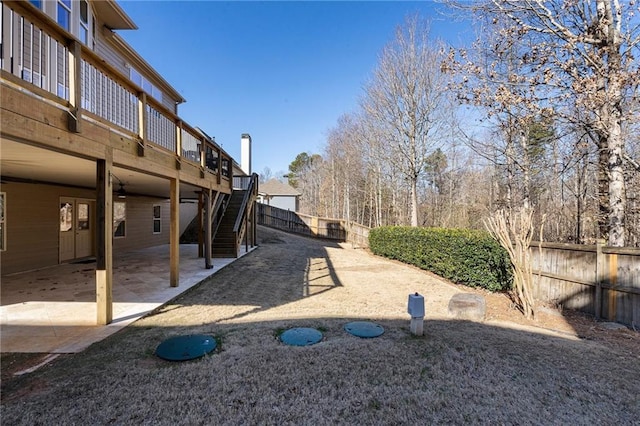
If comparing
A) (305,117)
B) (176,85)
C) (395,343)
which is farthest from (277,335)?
(305,117)

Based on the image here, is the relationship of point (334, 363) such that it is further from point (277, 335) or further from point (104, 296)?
point (104, 296)

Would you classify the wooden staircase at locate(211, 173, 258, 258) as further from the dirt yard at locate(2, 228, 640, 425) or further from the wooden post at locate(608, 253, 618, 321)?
the wooden post at locate(608, 253, 618, 321)

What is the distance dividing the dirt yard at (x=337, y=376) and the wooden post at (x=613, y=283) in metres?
0.35

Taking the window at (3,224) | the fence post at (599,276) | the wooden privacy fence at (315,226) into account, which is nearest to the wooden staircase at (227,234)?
the window at (3,224)

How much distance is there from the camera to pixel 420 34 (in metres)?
12.1

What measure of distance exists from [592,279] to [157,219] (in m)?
14.7

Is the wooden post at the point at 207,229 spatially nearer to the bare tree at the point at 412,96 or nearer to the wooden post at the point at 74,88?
the wooden post at the point at 74,88

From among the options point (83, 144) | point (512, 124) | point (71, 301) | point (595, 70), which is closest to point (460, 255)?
point (595, 70)

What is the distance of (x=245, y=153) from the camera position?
66.0ft

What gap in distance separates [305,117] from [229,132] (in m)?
6.82

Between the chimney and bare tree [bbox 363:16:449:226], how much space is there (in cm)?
979

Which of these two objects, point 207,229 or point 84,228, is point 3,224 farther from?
point 207,229

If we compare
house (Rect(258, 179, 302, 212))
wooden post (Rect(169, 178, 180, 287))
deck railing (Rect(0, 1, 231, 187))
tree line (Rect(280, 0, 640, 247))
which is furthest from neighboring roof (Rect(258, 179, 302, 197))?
wooden post (Rect(169, 178, 180, 287))

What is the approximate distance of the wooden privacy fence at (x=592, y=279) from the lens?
4730 millimetres
